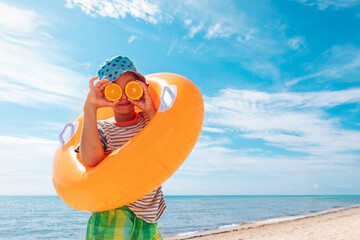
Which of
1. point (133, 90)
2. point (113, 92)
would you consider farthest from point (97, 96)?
point (133, 90)

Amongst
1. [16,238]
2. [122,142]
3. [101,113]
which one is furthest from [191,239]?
[122,142]

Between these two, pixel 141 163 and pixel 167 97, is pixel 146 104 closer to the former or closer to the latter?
pixel 167 97

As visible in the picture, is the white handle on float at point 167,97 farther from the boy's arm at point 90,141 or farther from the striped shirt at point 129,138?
the boy's arm at point 90,141

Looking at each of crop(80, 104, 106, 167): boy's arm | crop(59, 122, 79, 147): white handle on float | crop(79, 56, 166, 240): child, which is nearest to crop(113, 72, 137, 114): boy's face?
crop(79, 56, 166, 240): child

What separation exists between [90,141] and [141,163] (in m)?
0.32

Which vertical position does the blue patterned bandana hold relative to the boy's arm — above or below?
above

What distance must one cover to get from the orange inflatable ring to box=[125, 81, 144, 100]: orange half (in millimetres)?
158

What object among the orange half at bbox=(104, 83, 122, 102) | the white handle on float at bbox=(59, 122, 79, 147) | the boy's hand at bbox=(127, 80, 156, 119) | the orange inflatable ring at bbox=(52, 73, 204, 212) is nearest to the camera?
the orange inflatable ring at bbox=(52, 73, 204, 212)

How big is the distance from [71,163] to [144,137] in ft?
1.86

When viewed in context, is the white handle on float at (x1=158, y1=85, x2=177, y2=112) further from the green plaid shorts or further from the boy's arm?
the green plaid shorts

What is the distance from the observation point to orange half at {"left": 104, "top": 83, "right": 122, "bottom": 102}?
5.41ft

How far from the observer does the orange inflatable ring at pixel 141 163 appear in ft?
5.07

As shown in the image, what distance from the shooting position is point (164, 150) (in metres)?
1.59

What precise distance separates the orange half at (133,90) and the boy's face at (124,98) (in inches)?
1.5
